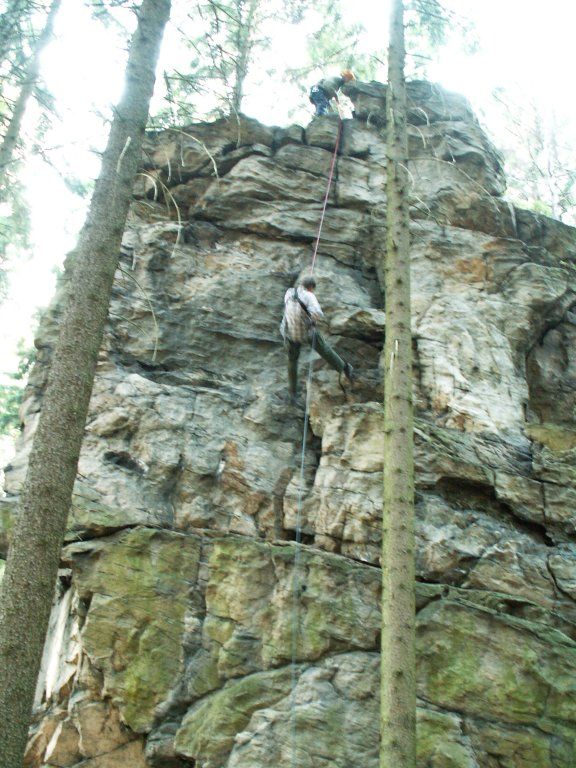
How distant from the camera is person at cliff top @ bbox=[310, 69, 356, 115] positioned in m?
12.6

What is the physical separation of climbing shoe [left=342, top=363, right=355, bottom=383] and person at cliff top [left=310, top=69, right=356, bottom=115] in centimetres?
603

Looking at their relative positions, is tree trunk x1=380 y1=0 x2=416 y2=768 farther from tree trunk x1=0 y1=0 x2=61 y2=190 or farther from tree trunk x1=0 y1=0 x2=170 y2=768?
tree trunk x1=0 y1=0 x2=61 y2=190

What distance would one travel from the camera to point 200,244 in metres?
10.6

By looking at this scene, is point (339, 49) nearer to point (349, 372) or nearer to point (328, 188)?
point (328, 188)

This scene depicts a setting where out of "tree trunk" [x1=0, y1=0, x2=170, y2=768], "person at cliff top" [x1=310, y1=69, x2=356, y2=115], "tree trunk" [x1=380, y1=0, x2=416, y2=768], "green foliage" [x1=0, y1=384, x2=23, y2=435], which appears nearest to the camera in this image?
"tree trunk" [x1=0, y1=0, x2=170, y2=768]

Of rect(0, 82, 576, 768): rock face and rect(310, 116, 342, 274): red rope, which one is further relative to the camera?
rect(310, 116, 342, 274): red rope

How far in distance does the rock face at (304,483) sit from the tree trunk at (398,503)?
1186 mm

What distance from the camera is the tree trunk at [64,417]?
173 inches

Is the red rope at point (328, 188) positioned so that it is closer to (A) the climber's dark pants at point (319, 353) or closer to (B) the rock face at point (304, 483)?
(B) the rock face at point (304, 483)

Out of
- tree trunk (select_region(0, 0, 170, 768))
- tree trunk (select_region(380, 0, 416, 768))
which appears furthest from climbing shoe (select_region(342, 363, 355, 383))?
tree trunk (select_region(0, 0, 170, 768))

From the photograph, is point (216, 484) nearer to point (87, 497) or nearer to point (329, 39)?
point (87, 497)

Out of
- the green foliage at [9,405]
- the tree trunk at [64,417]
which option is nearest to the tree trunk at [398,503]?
the tree trunk at [64,417]

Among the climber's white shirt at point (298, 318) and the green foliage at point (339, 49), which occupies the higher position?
the green foliage at point (339, 49)

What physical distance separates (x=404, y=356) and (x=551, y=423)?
12.8 feet
